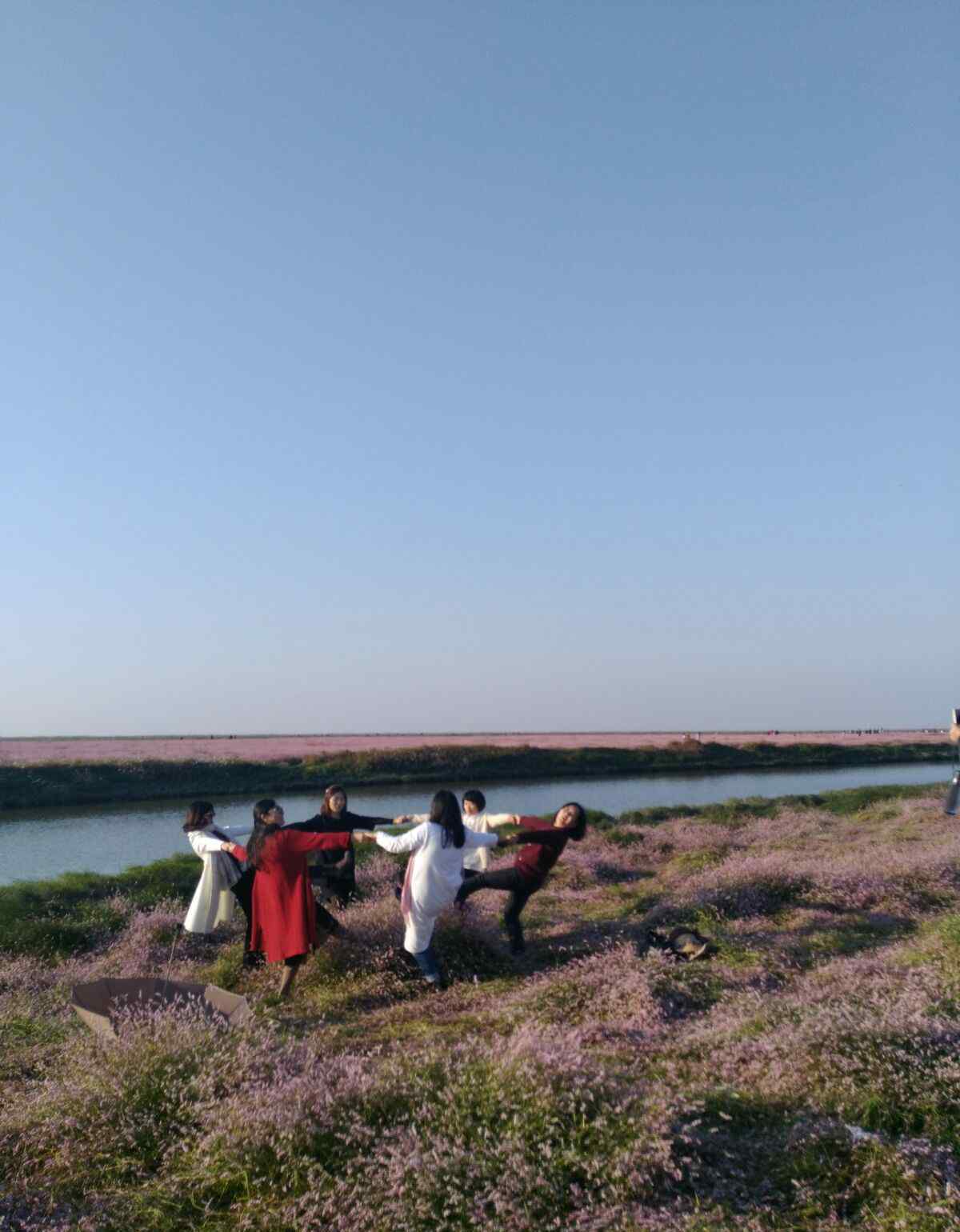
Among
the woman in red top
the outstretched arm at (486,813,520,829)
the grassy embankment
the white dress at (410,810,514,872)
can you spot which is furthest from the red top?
the grassy embankment

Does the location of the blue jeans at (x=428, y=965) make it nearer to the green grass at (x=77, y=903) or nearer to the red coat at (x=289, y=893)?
the red coat at (x=289, y=893)

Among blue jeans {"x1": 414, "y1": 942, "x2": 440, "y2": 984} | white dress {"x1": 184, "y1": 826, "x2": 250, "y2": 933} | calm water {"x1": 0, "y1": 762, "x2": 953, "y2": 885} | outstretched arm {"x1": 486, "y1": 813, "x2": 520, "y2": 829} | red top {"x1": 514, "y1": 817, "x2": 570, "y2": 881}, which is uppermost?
outstretched arm {"x1": 486, "y1": 813, "x2": 520, "y2": 829}

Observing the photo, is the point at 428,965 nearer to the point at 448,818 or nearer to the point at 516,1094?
the point at 448,818

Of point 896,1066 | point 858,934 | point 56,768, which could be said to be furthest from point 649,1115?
point 56,768

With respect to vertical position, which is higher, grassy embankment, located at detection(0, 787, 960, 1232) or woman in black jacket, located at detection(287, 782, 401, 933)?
woman in black jacket, located at detection(287, 782, 401, 933)

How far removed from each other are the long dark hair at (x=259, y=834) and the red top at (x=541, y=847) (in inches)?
100.0

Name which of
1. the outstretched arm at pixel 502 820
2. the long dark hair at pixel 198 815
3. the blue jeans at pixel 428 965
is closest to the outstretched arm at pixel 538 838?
the outstretched arm at pixel 502 820

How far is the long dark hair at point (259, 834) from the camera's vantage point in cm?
872

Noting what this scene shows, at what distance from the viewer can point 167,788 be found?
37062 millimetres

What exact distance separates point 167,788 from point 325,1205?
35.3 meters

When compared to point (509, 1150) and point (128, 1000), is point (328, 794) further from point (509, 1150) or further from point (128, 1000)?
point (509, 1150)

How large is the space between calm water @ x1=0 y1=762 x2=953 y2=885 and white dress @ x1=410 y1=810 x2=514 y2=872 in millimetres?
3225

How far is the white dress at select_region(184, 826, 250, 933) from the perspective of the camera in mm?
9445

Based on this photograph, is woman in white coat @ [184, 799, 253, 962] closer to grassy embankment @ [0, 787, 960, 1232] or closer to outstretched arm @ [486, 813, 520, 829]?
grassy embankment @ [0, 787, 960, 1232]
